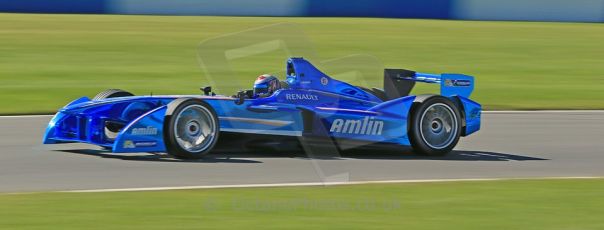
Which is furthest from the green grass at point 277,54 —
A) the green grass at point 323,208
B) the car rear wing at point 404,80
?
the green grass at point 323,208

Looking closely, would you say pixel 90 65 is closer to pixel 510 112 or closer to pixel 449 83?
pixel 510 112

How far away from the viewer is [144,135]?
32.2 ft

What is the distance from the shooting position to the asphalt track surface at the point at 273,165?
888cm

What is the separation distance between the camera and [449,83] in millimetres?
11367

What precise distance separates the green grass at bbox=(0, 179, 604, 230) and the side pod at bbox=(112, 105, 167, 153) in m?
1.74

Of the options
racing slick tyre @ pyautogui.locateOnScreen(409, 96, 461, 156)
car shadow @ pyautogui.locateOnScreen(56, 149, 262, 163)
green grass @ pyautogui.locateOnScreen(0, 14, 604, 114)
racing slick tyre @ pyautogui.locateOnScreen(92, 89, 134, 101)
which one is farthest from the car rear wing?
green grass @ pyautogui.locateOnScreen(0, 14, 604, 114)

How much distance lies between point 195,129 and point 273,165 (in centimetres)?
78

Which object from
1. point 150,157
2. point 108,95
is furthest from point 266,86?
point 108,95

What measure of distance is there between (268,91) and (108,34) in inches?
621

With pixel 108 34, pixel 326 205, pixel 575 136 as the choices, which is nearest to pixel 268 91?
pixel 326 205

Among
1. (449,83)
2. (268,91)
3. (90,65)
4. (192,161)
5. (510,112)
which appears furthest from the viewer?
(90,65)

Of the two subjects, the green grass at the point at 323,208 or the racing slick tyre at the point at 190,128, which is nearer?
the green grass at the point at 323,208

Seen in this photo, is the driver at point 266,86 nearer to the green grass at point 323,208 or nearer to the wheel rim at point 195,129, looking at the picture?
the wheel rim at point 195,129

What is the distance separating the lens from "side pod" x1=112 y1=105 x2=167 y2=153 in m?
9.78
